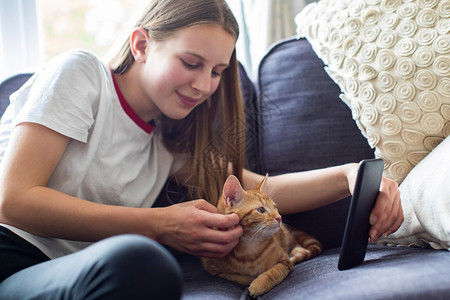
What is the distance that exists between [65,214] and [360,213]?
653 mm

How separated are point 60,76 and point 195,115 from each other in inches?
19.7

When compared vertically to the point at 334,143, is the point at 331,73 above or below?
above

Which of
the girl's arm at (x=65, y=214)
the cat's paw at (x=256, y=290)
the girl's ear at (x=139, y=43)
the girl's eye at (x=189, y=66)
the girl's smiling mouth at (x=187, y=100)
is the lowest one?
the cat's paw at (x=256, y=290)

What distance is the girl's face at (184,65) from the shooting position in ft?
3.63

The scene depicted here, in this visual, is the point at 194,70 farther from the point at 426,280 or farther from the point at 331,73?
the point at 426,280

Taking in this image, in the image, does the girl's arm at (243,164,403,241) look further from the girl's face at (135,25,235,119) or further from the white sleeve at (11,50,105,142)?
the white sleeve at (11,50,105,142)

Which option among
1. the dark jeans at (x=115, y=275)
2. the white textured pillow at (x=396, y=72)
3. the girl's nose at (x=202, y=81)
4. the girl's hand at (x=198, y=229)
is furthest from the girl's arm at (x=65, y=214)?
the white textured pillow at (x=396, y=72)

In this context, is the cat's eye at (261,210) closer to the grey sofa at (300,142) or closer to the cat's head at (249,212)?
the cat's head at (249,212)

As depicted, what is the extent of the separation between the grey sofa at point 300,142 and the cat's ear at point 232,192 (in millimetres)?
202

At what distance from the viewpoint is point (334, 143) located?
4.33 feet

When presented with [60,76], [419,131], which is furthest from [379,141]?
[60,76]

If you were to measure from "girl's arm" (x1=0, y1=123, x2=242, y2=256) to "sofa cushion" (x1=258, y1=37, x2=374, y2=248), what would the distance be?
0.45 metres

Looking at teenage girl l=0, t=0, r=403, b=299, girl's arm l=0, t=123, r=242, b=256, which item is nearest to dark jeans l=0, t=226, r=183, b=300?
teenage girl l=0, t=0, r=403, b=299

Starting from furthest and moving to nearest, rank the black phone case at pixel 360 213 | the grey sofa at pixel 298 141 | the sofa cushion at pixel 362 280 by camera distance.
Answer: the grey sofa at pixel 298 141 → the black phone case at pixel 360 213 → the sofa cushion at pixel 362 280
